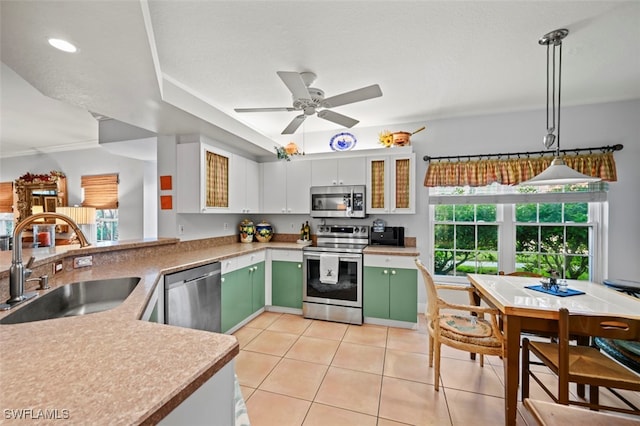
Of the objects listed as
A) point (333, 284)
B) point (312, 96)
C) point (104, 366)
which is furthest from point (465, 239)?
point (104, 366)

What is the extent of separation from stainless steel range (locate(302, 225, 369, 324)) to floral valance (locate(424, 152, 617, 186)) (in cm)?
145

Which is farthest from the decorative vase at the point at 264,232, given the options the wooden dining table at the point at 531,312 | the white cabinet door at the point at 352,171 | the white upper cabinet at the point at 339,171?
the wooden dining table at the point at 531,312

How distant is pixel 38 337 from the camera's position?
0.88m

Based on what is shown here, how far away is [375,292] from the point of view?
10.5 feet

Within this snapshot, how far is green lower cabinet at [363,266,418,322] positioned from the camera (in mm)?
3070

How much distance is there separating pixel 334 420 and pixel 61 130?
5.35m

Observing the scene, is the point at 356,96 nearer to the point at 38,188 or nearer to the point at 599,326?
the point at 599,326

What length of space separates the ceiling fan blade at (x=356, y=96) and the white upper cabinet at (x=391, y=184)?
1439 mm

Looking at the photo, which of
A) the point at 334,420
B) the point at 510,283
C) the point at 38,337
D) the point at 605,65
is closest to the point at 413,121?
the point at 605,65

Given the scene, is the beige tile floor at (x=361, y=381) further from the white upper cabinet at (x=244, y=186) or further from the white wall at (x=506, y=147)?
the white upper cabinet at (x=244, y=186)

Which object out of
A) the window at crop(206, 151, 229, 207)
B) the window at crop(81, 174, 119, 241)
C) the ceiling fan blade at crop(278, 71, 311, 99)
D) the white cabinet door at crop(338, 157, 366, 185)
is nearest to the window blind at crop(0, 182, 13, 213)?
the window at crop(81, 174, 119, 241)

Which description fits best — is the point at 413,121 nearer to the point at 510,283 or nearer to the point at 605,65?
the point at 605,65

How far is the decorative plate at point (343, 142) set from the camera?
3812mm

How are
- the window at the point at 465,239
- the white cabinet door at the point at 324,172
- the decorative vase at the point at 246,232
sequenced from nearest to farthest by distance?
the window at the point at 465,239 → the white cabinet door at the point at 324,172 → the decorative vase at the point at 246,232
